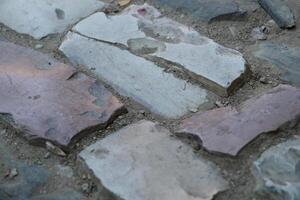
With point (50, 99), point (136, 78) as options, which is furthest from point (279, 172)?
point (50, 99)

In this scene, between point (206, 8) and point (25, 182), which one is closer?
point (25, 182)

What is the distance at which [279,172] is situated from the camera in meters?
1.31

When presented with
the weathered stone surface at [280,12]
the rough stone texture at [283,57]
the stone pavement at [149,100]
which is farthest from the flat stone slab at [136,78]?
the weathered stone surface at [280,12]

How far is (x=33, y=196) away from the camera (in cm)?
137

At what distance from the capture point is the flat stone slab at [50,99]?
148 centimetres

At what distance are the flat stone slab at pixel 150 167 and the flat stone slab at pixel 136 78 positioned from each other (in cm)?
9

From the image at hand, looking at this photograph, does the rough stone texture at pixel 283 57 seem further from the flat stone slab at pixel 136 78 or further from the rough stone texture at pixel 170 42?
the flat stone slab at pixel 136 78

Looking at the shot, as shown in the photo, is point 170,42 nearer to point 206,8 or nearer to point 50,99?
point 206,8

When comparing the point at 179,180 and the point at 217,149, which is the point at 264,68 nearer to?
the point at 217,149

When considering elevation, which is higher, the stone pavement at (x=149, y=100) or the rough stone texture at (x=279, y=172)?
the rough stone texture at (x=279, y=172)

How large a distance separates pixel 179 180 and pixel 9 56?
693 mm

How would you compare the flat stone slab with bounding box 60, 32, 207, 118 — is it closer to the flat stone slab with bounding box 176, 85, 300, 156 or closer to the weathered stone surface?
the flat stone slab with bounding box 176, 85, 300, 156

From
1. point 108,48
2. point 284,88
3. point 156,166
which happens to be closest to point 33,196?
point 156,166

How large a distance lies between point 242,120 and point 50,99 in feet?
1.63
